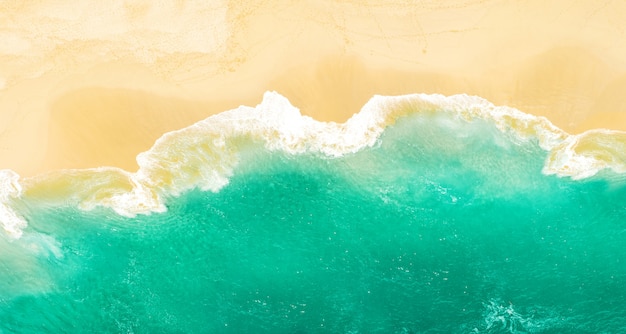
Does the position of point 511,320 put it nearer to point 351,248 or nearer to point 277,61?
point 351,248

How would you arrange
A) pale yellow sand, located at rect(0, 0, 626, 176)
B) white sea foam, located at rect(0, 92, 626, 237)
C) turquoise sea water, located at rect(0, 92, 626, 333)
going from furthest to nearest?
pale yellow sand, located at rect(0, 0, 626, 176)
white sea foam, located at rect(0, 92, 626, 237)
turquoise sea water, located at rect(0, 92, 626, 333)

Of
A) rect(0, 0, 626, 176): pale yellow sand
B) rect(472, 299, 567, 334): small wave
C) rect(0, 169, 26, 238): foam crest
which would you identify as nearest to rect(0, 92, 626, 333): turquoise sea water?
rect(472, 299, 567, 334): small wave

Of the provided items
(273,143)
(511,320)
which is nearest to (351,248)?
(273,143)

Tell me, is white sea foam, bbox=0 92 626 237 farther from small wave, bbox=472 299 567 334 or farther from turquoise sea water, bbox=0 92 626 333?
small wave, bbox=472 299 567 334

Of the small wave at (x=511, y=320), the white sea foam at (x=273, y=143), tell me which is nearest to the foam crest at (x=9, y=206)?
the white sea foam at (x=273, y=143)

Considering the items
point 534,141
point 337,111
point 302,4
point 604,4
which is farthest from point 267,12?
point 604,4

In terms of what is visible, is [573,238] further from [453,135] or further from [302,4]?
[302,4]
